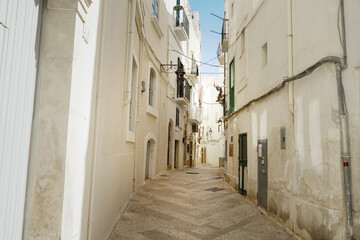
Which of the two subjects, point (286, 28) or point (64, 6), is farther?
point (286, 28)

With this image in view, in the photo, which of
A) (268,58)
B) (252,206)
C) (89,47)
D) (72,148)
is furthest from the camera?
(252,206)

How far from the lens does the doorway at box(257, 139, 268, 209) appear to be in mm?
6521

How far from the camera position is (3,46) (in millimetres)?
1858

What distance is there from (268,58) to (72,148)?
538cm

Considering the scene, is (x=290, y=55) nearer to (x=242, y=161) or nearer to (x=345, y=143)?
(x=345, y=143)

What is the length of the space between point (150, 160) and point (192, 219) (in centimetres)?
761

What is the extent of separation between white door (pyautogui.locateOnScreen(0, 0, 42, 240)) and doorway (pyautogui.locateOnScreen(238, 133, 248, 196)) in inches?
281

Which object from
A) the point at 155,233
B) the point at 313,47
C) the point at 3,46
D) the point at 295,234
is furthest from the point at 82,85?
the point at 295,234

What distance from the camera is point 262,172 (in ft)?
22.2

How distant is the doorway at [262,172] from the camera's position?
257 inches

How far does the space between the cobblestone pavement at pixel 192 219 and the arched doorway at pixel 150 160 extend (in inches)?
Result: 173

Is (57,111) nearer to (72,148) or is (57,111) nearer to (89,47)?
(72,148)

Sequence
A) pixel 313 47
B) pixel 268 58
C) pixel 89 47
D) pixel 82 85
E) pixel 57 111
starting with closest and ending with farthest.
A: pixel 57 111
pixel 82 85
pixel 89 47
pixel 313 47
pixel 268 58

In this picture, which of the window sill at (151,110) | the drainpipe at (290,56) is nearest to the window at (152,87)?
the window sill at (151,110)
